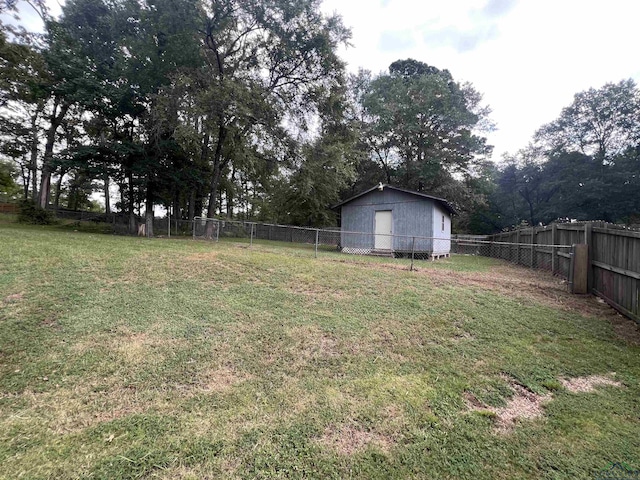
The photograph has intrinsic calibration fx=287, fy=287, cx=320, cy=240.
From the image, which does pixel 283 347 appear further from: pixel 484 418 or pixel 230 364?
pixel 484 418

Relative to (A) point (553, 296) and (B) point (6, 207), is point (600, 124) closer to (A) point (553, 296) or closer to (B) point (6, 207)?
(A) point (553, 296)

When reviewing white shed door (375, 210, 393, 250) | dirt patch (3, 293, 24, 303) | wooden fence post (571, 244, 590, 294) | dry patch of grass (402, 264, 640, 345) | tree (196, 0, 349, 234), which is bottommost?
dry patch of grass (402, 264, 640, 345)

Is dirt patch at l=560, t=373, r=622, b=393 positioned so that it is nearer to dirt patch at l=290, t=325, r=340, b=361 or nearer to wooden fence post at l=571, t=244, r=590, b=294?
dirt patch at l=290, t=325, r=340, b=361

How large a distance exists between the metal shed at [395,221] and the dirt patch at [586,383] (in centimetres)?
955

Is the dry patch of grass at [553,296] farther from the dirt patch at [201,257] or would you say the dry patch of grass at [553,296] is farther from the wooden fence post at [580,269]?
the dirt patch at [201,257]

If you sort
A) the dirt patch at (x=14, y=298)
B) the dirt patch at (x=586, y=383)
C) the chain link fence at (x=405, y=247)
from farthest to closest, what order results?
the chain link fence at (x=405, y=247), the dirt patch at (x=14, y=298), the dirt patch at (x=586, y=383)

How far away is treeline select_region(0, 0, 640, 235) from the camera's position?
13141mm

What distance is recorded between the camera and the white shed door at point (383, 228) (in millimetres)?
13484

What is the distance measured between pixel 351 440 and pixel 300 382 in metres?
0.82

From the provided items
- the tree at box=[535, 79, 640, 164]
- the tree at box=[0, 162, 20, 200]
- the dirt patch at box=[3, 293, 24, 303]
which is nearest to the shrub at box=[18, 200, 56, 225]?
the tree at box=[0, 162, 20, 200]

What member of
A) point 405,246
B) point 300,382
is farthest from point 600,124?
point 300,382

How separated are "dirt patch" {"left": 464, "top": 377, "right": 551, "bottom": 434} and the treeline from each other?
1236cm

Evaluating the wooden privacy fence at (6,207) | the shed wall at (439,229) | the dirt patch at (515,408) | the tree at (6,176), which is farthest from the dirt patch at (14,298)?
the tree at (6,176)

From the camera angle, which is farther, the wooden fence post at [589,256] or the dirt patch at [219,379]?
the wooden fence post at [589,256]
